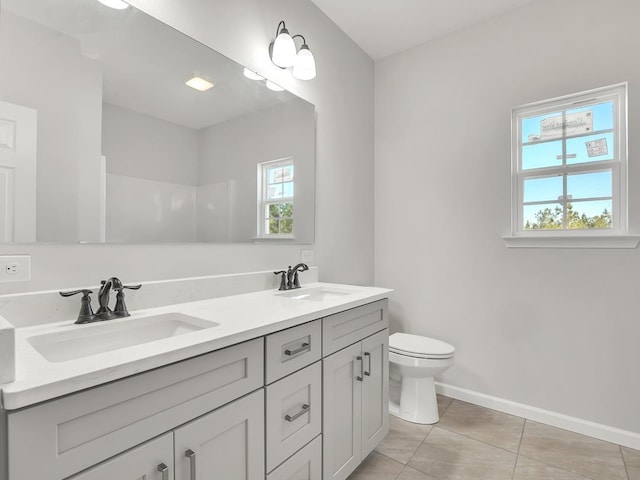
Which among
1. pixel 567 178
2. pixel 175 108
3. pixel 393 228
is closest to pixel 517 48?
pixel 567 178

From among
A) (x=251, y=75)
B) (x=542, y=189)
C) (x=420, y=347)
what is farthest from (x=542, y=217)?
(x=251, y=75)

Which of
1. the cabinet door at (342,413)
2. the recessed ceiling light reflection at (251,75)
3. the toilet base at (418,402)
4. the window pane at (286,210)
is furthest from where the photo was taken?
the toilet base at (418,402)

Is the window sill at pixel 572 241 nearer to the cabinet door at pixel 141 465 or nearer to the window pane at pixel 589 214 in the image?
the window pane at pixel 589 214

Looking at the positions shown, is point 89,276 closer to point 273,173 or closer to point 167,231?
point 167,231

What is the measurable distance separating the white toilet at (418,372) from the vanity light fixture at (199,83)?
1.78m

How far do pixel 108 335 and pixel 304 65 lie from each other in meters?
1.66

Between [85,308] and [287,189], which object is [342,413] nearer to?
[85,308]

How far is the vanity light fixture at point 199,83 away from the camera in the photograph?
1.52m

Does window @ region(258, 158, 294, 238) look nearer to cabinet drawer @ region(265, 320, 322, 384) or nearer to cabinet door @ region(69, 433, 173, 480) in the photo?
cabinet drawer @ region(265, 320, 322, 384)

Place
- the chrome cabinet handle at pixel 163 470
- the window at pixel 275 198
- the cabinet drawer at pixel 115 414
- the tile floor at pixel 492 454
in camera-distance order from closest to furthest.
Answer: the cabinet drawer at pixel 115 414, the chrome cabinet handle at pixel 163 470, the tile floor at pixel 492 454, the window at pixel 275 198

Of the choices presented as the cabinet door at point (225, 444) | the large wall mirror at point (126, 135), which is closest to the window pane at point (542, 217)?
the large wall mirror at point (126, 135)

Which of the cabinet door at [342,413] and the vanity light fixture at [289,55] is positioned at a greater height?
the vanity light fixture at [289,55]

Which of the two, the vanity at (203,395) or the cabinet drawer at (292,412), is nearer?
the vanity at (203,395)

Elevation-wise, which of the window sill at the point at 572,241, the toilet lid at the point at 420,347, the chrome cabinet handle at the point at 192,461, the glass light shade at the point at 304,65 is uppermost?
the glass light shade at the point at 304,65
